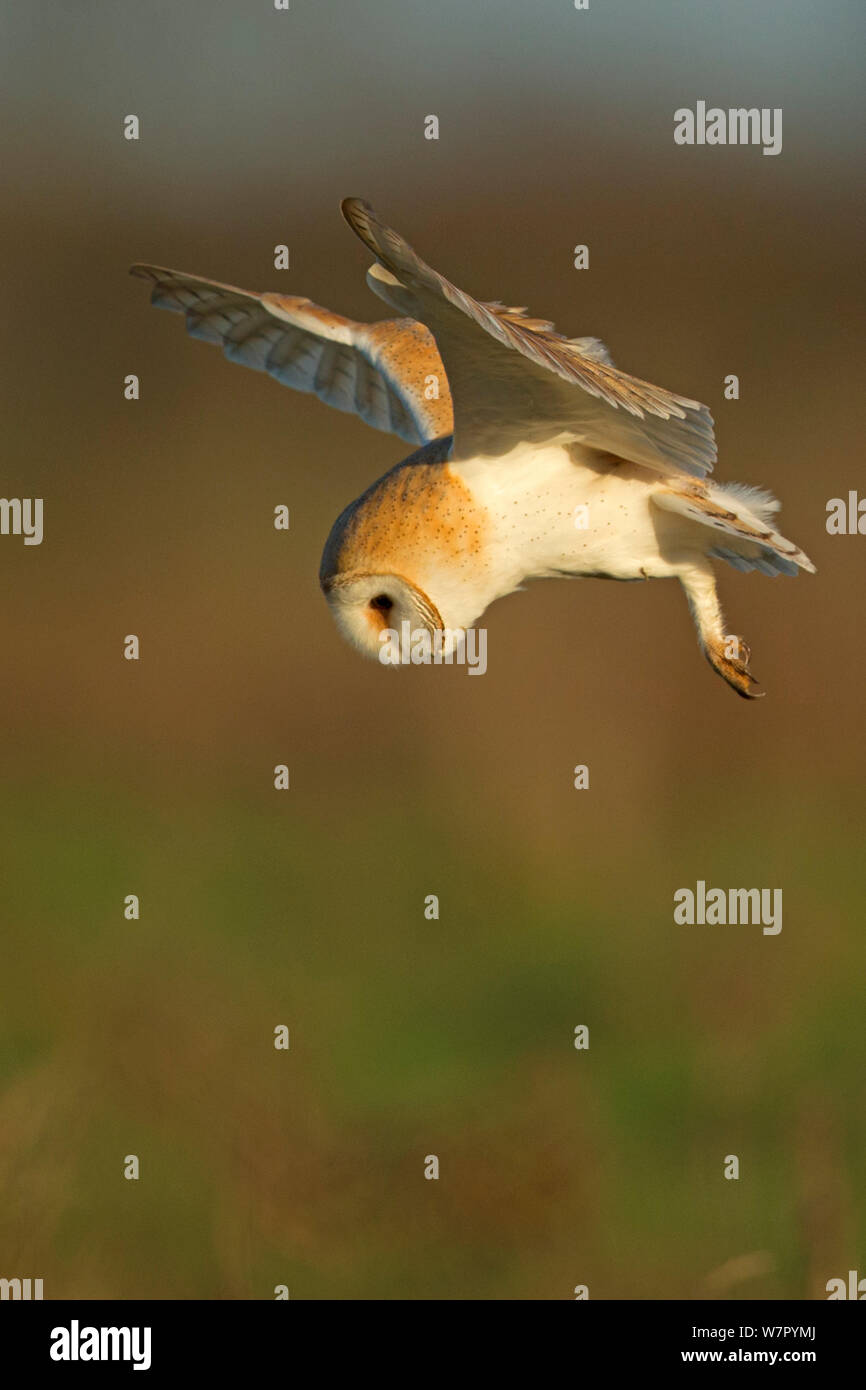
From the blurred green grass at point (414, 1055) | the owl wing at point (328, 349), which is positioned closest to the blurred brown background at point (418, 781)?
the blurred green grass at point (414, 1055)

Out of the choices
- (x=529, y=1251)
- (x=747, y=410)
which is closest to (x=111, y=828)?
(x=529, y=1251)

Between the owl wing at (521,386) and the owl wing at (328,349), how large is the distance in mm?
512

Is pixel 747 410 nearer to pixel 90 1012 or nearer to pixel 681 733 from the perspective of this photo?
pixel 681 733

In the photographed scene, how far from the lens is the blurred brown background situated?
317 inches

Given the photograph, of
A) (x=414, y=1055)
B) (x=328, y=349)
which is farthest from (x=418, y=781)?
(x=328, y=349)

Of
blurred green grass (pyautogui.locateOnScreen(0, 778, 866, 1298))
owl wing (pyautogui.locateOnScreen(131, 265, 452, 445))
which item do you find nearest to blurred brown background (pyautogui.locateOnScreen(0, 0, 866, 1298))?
blurred green grass (pyautogui.locateOnScreen(0, 778, 866, 1298))

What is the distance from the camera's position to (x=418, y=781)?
31.8ft

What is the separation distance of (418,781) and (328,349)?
5.87 meters

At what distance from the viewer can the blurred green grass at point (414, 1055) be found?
7.60 metres

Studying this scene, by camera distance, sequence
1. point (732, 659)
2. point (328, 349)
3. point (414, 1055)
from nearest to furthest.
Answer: point (732, 659)
point (328, 349)
point (414, 1055)

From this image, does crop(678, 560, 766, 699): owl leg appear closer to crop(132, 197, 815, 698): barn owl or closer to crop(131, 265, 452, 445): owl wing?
crop(132, 197, 815, 698): barn owl

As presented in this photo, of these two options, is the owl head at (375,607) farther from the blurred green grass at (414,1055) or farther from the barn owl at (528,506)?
the blurred green grass at (414,1055)

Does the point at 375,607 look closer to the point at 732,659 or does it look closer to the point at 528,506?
the point at 528,506

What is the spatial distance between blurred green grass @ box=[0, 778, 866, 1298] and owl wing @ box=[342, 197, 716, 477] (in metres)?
4.34
